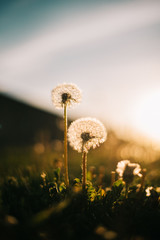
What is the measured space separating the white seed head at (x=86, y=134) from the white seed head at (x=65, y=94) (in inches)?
13.0

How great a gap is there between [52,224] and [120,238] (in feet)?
2.22

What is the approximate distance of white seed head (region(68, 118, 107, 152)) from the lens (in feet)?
8.68

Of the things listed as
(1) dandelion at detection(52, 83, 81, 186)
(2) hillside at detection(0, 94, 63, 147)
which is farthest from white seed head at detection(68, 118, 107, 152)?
(2) hillside at detection(0, 94, 63, 147)

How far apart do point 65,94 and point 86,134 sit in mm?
659

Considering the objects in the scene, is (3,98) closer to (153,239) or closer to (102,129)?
(102,129)

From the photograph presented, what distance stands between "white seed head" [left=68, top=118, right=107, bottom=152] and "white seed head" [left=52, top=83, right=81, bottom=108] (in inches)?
13.0

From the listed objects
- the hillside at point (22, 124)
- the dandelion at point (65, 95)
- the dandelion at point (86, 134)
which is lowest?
the dandelion at point (86, 134)

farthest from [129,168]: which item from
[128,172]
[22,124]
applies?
[22,124]

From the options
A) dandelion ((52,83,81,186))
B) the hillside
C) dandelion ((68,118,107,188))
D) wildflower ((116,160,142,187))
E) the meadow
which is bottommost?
the meadow

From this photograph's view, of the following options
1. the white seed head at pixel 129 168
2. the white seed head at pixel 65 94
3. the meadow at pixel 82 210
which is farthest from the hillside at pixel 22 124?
the white seed head at pixel 129 168

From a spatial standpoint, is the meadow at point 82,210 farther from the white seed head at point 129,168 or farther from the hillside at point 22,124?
the hillside at point 22,124

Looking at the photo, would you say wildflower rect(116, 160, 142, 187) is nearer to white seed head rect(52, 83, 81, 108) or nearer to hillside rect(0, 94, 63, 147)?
white seed head rect(52, 83, 81, 108)

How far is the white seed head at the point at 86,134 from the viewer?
8.68ft

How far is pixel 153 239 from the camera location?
1859 mm
